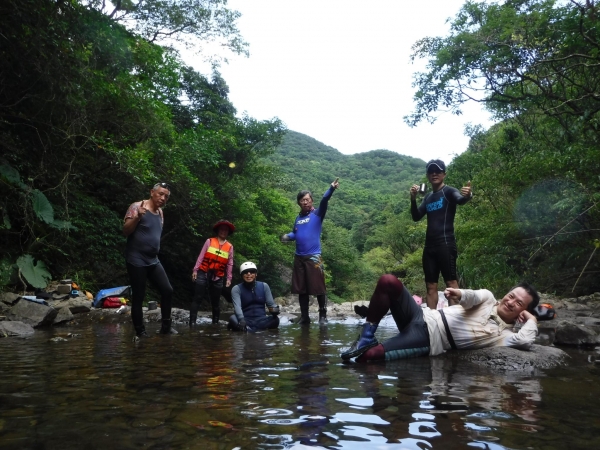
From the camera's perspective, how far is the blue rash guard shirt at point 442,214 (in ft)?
19.0

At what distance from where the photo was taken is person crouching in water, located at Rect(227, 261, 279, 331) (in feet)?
24.2

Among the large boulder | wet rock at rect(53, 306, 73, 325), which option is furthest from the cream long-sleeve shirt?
wet rock at rect(53, 306, 73, 325)

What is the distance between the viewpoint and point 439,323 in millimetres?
4223

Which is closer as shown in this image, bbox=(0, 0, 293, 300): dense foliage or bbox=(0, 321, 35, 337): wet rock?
bbox=(0, 321, 35, 337): wet rock

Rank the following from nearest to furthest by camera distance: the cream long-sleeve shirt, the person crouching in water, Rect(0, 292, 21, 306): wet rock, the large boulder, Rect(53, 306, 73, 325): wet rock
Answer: the cream long-sleeve shirt, the person crouching in water, the large boulder, Rect(53, 306, 73, 325): wet rock, Rect(0, 292, 21, 306): wet rock

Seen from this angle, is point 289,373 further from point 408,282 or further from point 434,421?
point 408,282

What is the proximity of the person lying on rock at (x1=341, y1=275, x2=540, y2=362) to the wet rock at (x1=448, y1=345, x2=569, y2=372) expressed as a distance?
10 centimetres

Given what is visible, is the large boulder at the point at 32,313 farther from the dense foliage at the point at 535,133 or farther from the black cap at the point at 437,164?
the dense foliage at the point at 535,133

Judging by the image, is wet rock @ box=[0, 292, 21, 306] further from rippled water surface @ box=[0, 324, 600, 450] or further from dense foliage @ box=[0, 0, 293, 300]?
rippled water surface @ box=[0, 324, 600, 450]

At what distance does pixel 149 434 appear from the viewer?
6.54 feet

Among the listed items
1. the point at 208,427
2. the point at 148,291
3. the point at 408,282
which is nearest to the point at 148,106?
the point at 148,291

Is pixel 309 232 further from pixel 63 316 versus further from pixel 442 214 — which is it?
pixel 63 316

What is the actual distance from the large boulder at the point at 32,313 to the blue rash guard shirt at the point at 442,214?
5.98 metres

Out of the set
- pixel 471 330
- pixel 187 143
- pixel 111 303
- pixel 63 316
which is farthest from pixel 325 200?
pixel 187 143
